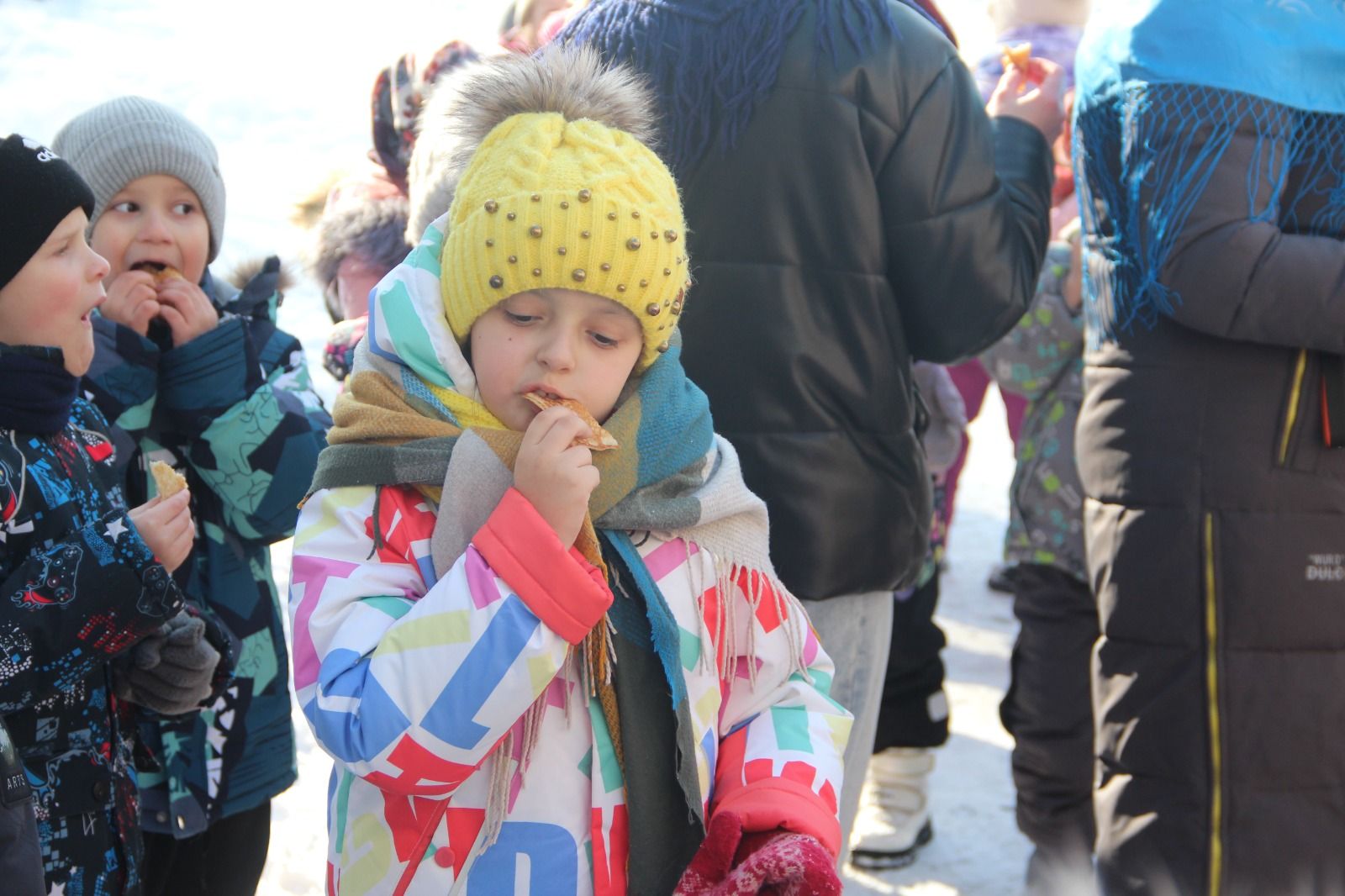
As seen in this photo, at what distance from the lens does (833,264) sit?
7.88 ft

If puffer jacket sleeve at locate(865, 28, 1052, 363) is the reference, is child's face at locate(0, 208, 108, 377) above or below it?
above

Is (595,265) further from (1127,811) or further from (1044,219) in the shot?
(1127,811)

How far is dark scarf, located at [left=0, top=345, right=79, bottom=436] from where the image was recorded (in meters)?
1.85

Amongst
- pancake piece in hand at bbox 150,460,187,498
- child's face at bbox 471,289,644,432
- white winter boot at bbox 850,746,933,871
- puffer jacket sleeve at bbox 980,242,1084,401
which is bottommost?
white winter boot at bbox 850,746,933,871

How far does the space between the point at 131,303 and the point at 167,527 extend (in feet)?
1.93

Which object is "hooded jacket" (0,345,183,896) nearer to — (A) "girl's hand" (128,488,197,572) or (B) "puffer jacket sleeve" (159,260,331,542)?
(A) "girl's hand" (128,488,197,572)

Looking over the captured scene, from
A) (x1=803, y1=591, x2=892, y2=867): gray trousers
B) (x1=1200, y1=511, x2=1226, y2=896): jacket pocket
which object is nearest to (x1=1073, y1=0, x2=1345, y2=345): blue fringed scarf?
(x1=1200, y1=511, x2=1226, y2=896): jacket pocket

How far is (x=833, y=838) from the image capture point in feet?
5.17

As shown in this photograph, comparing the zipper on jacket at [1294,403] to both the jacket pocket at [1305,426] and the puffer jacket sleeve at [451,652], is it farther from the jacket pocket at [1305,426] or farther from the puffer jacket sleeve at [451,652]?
the puffer jacket sleeve at [451,652]

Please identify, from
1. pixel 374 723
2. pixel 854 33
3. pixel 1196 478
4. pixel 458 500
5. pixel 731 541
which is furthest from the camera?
pixel 1196 478

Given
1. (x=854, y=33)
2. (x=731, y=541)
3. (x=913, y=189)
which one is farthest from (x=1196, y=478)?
(x=731, y=541)

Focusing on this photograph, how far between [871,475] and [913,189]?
52cm

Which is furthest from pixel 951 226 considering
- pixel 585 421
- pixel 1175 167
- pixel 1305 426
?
pixel 585 421

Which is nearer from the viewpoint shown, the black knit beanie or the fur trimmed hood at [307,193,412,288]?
the black knit beanie
